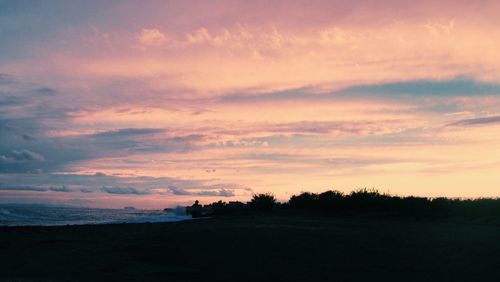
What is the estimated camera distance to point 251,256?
10.4 metres

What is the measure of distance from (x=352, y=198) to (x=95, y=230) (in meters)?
17.2

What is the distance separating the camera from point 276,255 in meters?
10.5

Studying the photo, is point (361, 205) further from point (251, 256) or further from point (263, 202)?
point (251, 256)

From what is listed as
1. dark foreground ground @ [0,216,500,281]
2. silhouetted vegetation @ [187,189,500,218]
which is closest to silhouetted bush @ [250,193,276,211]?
silhouetted vegetation @ [187,189,500,218]

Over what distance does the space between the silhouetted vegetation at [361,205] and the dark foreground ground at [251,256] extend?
8349 mm

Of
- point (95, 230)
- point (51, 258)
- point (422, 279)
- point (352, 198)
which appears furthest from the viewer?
point (352, 198)

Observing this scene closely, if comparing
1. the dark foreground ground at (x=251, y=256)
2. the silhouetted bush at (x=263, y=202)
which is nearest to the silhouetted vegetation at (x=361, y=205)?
the silhouetted bush at (x=263, y=202)

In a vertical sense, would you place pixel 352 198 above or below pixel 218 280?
above

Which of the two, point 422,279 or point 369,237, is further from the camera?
point 369,237

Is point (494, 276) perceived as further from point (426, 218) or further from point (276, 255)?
point (426, 218)

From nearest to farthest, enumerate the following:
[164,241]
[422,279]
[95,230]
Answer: [422,279], [164,241], [95,230]

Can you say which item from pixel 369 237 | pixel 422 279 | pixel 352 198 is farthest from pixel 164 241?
pixel 352 198

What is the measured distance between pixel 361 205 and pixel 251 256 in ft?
63.6

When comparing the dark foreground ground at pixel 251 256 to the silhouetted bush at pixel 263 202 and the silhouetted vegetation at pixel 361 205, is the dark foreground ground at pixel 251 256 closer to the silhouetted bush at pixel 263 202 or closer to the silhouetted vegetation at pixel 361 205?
the silhouetted vegetation at pixel 361 205
